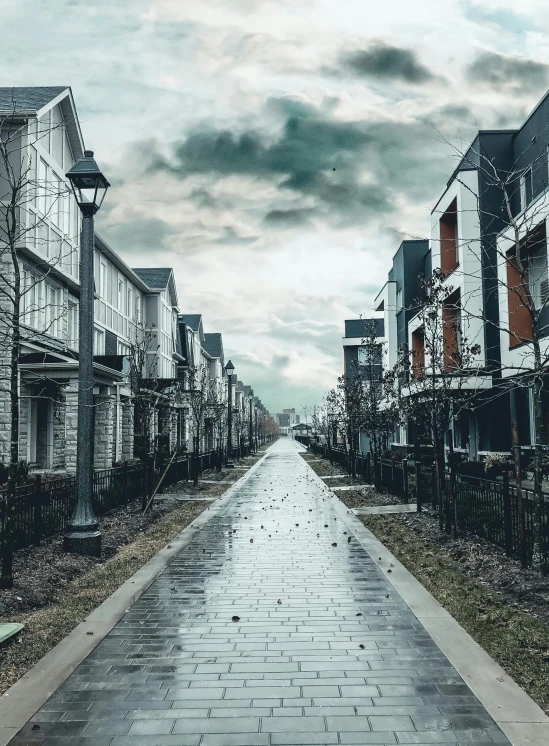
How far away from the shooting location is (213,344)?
79000mm

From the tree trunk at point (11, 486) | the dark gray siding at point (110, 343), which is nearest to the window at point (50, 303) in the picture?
the dark gray siding at point (110, 343)

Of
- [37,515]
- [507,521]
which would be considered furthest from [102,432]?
[507,521]

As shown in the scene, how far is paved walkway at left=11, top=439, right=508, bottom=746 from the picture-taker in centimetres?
441

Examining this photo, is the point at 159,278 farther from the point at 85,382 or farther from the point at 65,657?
the point at 65,657

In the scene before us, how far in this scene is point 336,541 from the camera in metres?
12.3

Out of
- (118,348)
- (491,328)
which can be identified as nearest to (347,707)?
(491,328)

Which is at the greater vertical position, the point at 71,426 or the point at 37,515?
the point at 71,426

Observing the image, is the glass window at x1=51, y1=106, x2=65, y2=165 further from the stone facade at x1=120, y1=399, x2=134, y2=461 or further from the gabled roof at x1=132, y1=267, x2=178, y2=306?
the gabled roof at x1=132, y1=267, x2=178, y2=306

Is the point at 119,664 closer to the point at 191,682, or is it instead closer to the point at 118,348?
the point at 191,682

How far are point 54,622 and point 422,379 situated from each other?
10745 mm

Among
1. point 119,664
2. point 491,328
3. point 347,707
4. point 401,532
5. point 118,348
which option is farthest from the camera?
point 118,348

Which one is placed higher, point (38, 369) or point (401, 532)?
point (38, 369)

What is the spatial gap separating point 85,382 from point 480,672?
7539mm

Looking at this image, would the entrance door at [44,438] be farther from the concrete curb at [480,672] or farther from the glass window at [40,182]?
the concrete curb at [480,672]
